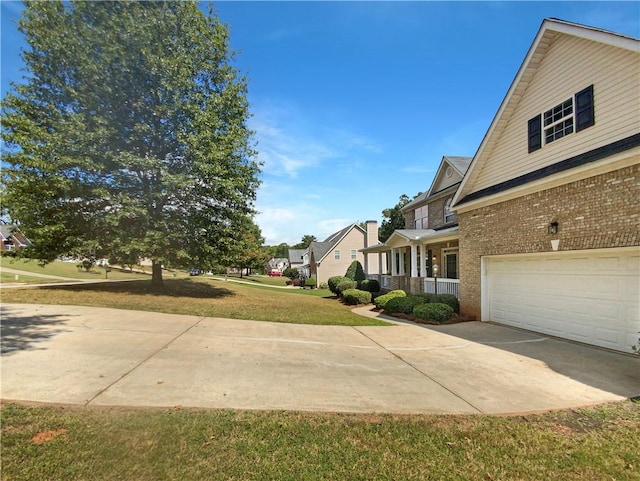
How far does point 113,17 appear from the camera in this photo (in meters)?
13.4

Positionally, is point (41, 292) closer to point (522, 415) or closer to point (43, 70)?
point (43, 70)

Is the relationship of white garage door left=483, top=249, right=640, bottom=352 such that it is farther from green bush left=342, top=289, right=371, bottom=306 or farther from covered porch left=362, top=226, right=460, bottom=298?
green bush left=342, top=289, right=371, bottom=306

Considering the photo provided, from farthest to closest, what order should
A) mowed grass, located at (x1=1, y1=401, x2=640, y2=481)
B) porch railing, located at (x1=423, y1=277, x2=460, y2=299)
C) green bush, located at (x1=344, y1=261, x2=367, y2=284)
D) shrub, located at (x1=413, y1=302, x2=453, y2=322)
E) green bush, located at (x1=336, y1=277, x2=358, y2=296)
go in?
green bush, located at (x1=344, y1=261, x2=367, y2=284), green bush, located at (x1=336, y1=277, x2=358, y2=296), porch railing, located at (x1=423, y1=277, x2=460, y2=299), shrub, located at (x1=413, y1=302, x2=453, y2=322), mowed grass, located at (x1=1, y1=401, x2=640, y2=481)

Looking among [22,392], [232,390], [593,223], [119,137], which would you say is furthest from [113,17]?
[593,223]

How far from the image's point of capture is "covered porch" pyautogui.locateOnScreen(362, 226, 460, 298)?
16.3m

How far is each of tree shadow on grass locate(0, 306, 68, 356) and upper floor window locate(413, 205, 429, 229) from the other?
19222 millimetres

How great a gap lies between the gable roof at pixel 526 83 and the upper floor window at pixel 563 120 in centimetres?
106

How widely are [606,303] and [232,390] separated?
8678 millimetres

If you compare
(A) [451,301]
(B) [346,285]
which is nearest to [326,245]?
(B) [346,285]

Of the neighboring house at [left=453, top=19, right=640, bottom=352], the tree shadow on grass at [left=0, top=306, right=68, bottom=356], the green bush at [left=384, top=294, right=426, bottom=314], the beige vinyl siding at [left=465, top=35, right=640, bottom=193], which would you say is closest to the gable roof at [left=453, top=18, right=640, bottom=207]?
the neighboring house at [left=453, top=19, right=640, bottom=352]

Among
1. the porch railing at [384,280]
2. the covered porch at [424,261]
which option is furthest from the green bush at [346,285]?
the covered porch at [424,261]

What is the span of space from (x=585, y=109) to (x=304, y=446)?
10524 millimetres

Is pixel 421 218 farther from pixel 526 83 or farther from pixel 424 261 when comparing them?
pixel 526 83

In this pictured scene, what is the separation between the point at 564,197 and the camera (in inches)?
353
